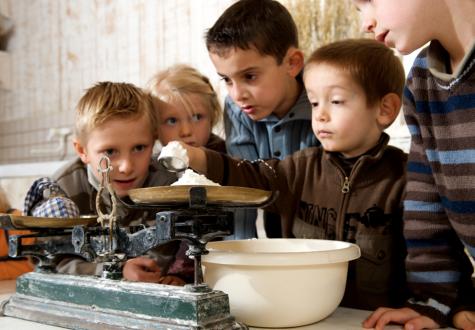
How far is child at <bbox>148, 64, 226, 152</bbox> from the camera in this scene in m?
1.57

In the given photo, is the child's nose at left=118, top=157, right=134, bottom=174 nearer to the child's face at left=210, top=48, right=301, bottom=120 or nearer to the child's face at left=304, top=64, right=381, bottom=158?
the child's face at left=210, top=48, right=301, bottom=120

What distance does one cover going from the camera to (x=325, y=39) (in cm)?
227

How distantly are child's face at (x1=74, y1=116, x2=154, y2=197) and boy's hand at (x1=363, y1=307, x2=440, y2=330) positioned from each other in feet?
2.31

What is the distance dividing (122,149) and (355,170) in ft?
1.88

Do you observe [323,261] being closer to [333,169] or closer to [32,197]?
[333,169]

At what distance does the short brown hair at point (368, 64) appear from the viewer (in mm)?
1236

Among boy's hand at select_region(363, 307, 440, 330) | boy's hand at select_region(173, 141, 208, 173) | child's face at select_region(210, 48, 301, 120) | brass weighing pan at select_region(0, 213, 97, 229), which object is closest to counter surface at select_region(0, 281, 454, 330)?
boy's hand at select_region(363, 307, 440, 330)

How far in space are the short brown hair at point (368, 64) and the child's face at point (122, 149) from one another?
1.52ft

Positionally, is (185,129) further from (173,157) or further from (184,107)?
(173,157)

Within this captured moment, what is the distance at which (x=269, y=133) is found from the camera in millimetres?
1550

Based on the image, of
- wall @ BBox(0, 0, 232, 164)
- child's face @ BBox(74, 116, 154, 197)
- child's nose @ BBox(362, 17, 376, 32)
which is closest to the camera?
child's nose @ BBox(362, 17, 376, 32)

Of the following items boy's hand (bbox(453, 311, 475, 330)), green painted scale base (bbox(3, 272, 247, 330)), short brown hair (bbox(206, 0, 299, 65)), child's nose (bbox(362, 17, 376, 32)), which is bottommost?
boy's hand (bbox(453, 311, 475, 330))

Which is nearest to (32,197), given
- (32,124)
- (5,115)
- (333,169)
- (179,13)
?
(333,169)

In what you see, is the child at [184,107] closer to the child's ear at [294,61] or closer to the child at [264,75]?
the child at [264,75]
